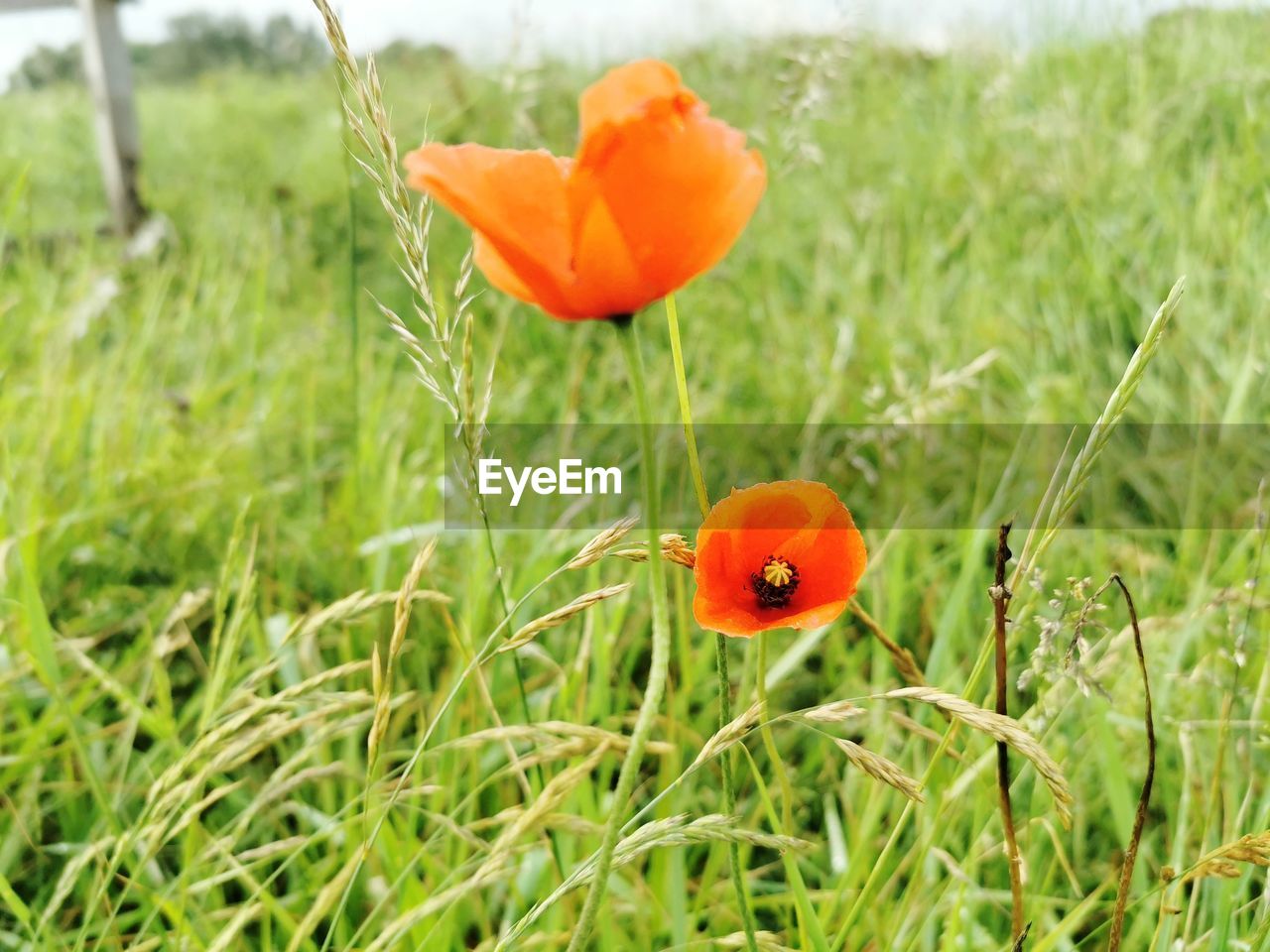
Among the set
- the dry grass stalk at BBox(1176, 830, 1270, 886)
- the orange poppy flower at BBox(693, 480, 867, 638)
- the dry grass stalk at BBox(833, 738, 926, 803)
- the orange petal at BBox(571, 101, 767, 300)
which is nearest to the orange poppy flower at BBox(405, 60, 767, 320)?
the orange petal at BBox(571, 101, 767, 300)

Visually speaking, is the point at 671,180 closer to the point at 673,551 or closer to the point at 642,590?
the point at 673,551

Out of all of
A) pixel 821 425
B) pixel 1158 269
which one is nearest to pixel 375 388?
pixel 821 425

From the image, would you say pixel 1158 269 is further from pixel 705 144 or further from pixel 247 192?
pixel 247 192

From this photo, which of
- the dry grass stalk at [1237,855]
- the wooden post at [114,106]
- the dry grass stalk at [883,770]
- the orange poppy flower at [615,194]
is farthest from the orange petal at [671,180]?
the wooden post at [114,106]

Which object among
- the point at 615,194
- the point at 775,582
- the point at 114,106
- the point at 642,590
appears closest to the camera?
the point at 615,194

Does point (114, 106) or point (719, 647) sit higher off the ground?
point (114, 106)

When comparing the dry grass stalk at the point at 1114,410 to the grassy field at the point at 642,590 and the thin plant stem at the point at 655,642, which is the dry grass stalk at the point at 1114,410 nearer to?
the grassy field at the point at 642,590

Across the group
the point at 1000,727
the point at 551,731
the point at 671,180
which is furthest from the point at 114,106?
the point at 1000,727
